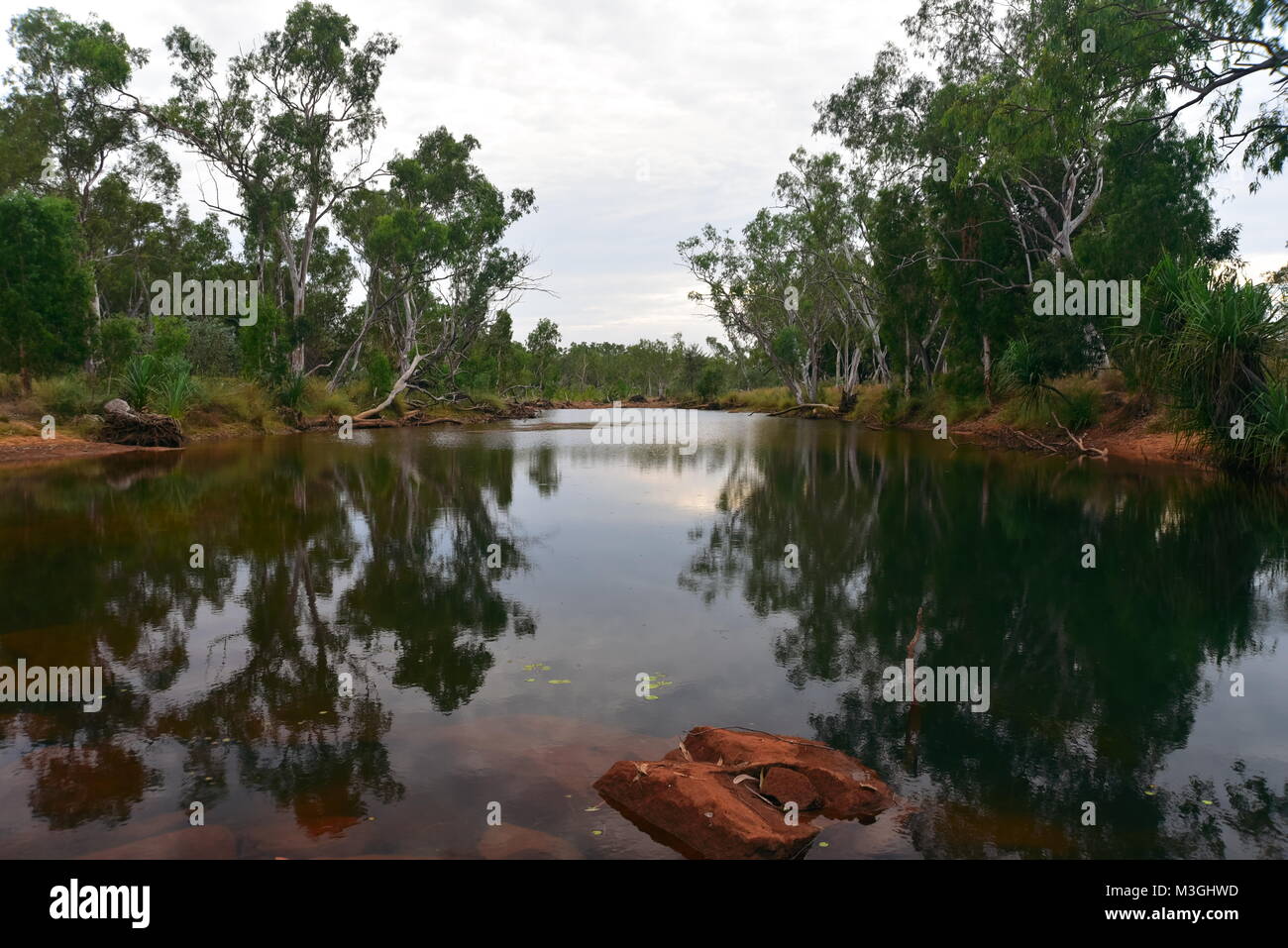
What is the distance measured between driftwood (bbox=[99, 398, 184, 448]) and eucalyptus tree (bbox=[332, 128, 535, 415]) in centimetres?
1322

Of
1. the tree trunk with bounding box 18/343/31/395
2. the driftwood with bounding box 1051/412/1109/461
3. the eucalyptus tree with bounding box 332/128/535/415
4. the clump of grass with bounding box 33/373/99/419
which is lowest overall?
the driftwood with bounding box 1051/412/1109/461

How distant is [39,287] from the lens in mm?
20750

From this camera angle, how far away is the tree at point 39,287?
2031 centimetres

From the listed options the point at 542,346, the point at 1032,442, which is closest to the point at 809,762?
the point at 1032,442

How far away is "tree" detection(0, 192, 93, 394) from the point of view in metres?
20.3

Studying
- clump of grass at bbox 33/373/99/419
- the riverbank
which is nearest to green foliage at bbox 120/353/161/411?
clump of grass at bbox 33/373/99/419

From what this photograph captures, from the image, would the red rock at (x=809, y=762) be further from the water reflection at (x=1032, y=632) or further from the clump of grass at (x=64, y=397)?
the clump of grass at (x=64, y=397)

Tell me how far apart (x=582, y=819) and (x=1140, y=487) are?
14.7 m

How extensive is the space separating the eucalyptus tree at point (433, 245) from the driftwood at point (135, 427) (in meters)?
13.2

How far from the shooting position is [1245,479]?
1530 centimetres

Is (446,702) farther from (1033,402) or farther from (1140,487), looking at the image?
(1033,402)

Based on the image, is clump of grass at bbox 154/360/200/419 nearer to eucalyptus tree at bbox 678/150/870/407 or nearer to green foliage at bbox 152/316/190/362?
green foliage at bbox 152/316/190/362

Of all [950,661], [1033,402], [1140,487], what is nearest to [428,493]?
[950,661]

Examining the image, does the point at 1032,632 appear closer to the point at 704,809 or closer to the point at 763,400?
the point at 704,809
